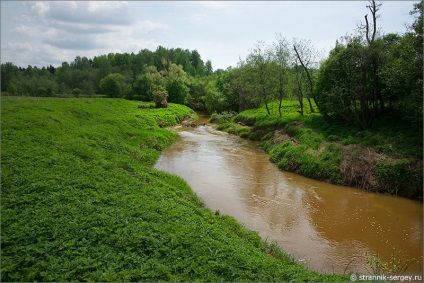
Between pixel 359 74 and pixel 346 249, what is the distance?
16.1m

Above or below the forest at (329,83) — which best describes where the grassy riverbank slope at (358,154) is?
below

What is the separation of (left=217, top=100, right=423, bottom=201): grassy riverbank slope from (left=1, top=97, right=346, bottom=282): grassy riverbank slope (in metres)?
10.1

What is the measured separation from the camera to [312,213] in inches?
575

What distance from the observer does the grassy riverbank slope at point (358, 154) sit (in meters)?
16.6

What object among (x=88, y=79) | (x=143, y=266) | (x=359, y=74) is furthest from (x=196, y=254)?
(x=88, y=79)

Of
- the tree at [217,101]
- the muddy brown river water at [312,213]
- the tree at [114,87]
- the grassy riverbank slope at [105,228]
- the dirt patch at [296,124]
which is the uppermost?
the tree at [114,87]

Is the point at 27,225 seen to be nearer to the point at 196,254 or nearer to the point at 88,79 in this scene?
the point at 196,254

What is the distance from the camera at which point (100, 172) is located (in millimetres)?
13336

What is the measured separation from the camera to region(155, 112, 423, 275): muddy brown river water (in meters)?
10.9

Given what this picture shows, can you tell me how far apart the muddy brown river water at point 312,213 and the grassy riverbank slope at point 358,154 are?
88 centimetres

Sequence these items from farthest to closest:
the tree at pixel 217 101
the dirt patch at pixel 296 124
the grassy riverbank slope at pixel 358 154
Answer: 1. the tree at pixel 217 101
2. the dirt patch at pixel 296 124
3. the grassy riverbank slope at pixel 358 154

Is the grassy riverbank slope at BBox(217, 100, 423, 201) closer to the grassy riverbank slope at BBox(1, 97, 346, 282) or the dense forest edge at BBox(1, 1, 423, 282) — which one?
the dense forest edge at BBox(1, 1, 423, 282)

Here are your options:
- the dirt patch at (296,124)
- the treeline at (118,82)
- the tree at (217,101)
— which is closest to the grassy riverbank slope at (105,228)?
the dirt patch at (296,124)

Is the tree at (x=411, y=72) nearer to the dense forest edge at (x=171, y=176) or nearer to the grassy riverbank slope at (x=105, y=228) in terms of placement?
the dense forest edge at (x=171, y=176)
